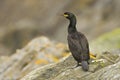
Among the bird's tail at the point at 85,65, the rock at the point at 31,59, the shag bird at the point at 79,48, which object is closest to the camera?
the bird's tail at the point at 85,65

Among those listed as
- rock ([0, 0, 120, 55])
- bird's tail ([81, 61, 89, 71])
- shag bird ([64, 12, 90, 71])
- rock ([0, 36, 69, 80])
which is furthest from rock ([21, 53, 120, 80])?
rock ([0, 0, 120, 55])

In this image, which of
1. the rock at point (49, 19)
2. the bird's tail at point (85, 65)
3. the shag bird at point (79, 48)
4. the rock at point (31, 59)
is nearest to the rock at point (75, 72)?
the bird's tail at point (85, 65)

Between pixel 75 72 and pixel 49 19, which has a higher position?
pixel 49 19

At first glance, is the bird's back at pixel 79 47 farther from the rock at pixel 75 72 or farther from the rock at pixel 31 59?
the rock at pixel 31 59

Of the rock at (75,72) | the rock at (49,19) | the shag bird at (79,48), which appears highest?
the rock at (49,19)

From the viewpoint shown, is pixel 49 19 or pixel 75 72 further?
pixel 49 19

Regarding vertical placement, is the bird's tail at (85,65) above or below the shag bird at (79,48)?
below

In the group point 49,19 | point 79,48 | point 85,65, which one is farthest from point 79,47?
point 49,19

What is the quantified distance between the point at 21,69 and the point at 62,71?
26.4ft

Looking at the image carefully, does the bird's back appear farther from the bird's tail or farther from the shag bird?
the bird's tail

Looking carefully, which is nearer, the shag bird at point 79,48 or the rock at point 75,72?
the rock at point 75,72

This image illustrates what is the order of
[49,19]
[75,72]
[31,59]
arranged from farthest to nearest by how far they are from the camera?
[49,19] < [31,59] < [75,72]

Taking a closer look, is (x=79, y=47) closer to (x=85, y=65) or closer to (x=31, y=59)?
(x=85, y=65)

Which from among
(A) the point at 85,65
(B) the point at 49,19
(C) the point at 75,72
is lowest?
(C) the point at 75,72
